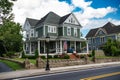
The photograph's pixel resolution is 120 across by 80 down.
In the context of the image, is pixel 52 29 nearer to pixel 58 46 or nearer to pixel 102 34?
pixel 58 46

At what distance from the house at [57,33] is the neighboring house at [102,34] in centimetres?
1790

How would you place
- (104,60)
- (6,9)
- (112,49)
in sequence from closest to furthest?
(6,9) < (104,60) < (112,49)

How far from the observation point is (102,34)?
206 ft

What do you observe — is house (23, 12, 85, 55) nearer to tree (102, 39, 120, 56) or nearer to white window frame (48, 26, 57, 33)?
white window frame (48, 26, 57, 33)

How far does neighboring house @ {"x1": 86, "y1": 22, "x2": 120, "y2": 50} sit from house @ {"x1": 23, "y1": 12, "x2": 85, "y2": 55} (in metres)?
17.9

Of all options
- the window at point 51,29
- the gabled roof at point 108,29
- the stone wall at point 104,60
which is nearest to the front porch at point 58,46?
the window at point 51,29

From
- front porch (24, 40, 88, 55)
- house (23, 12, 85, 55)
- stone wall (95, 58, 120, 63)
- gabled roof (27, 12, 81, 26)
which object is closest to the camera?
stone wall (95, 58, 120, 63)

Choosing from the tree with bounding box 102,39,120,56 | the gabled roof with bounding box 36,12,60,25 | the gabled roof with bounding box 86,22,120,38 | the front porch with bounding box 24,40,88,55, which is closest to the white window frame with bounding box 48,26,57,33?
the gabled roof with bounding box 36,12,60,25

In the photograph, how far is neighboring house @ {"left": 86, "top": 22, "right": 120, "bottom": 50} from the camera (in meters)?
58.2

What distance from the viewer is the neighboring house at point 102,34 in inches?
2291

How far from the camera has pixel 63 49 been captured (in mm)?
40625

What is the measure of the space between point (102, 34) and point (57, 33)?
80.1 feet

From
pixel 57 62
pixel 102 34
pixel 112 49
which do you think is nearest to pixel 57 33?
pixel 112 49

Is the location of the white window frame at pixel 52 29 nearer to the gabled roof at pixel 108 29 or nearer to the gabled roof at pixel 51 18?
the gabled roof at pixel 51 18
